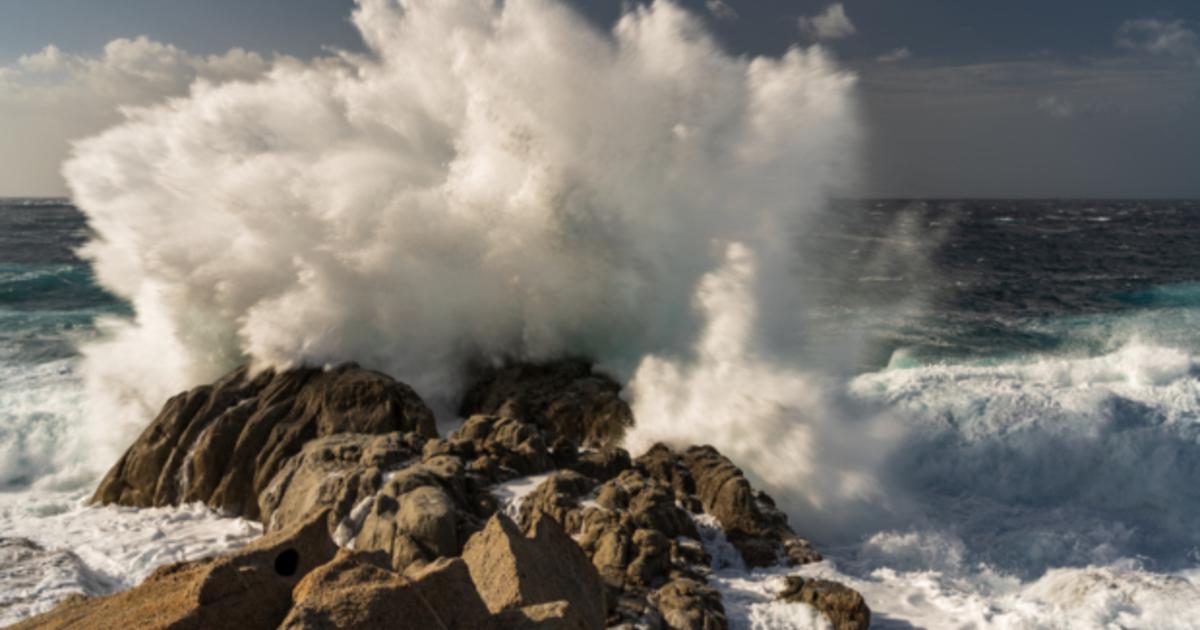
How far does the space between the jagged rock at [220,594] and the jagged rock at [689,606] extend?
3.07 metres

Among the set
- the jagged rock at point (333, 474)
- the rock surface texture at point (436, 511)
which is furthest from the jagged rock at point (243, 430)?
the jagged rock at point (333, 474)

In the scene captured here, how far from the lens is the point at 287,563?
13.7ft

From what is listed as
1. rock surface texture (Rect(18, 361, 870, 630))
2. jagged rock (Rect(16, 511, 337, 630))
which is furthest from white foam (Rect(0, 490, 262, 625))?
jagged rock (Rect(16, 511, 337, 630))

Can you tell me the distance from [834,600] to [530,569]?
351 cm

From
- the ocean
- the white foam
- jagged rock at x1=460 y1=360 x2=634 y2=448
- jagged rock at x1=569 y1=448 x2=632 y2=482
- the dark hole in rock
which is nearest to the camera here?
the dark hole in rock

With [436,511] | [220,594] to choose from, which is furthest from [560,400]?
[220,594]

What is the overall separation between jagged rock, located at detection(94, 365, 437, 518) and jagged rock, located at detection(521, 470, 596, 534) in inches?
108

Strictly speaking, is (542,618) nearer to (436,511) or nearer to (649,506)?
A: (436,511)

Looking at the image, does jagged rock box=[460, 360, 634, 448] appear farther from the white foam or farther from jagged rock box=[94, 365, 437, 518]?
the white foam

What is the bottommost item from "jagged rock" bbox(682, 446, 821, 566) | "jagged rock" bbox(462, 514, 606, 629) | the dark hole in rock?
the dark hole in rock

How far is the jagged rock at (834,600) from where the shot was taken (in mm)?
6691

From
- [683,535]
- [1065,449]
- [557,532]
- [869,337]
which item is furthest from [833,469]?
[869,337]

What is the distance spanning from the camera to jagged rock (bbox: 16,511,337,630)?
3.65 m

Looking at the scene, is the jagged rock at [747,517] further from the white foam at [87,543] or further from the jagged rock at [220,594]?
the white foam at [87,543]
